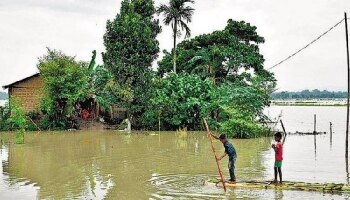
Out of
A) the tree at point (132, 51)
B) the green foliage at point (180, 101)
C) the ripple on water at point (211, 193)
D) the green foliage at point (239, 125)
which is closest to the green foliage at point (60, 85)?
the tree at point (132, 51)

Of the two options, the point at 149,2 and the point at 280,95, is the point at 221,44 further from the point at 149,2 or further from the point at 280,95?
the point at 280,95

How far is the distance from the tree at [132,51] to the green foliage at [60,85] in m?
1.98

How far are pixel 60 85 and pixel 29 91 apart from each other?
3.98 m

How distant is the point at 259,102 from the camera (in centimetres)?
2792

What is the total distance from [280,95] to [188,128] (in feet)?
469

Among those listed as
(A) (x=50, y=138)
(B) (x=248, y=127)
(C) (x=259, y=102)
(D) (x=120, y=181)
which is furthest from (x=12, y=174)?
(C) (x=259, y=102)

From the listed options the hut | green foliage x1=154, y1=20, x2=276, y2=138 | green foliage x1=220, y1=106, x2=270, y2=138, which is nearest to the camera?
green foliage x1=220, y1=106, x2=270, y2=138

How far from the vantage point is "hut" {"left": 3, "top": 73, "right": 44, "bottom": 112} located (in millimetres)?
33500

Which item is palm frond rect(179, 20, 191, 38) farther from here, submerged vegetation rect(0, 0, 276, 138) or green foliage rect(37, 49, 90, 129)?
green foliage rect(37, 49, 90, 129)

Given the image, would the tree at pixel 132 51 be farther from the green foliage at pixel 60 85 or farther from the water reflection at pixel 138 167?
the water reflection at pixel 138 167

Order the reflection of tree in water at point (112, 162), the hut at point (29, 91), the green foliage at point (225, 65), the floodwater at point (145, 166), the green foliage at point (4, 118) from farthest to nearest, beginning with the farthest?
the hut at point (29, 91), the green foliage at point (4, 118), the green foliage at point (225, 65), the reflection of tree in water at point (112, 162), the floodwater at point (145, 166)

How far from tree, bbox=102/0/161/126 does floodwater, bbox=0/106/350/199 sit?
4616 millimetres

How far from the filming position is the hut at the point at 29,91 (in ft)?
110

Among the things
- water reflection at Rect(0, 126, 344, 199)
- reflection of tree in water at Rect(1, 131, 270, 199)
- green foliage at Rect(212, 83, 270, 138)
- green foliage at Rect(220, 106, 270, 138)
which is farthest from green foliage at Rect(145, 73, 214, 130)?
water reflection at Rect(0, 126, 344, 199)
